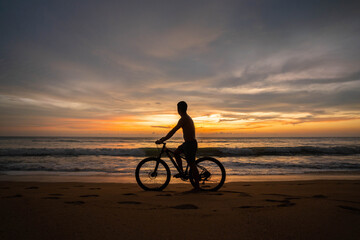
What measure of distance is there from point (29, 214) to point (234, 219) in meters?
3.07

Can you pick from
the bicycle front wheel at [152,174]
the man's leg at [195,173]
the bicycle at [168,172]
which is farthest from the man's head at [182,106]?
the bicycle front wheel at [152,174]

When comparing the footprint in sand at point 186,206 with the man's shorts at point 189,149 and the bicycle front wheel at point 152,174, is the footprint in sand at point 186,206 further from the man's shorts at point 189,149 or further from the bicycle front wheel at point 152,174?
the bicycle front wheel at point 152,174

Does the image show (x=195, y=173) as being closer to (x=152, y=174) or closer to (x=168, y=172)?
(x=168, y=172)

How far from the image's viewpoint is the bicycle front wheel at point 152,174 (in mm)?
5398

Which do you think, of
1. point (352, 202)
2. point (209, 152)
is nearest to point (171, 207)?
point (352, 202)

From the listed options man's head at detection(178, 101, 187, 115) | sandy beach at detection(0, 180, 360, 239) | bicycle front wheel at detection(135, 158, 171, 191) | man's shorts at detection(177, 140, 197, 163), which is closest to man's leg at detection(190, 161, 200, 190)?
man's shorts at detection(177, 140, 197, 163)

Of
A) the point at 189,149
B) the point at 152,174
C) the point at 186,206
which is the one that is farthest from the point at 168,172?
the point at 186,206

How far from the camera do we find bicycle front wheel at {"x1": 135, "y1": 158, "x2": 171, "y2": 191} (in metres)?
5.40

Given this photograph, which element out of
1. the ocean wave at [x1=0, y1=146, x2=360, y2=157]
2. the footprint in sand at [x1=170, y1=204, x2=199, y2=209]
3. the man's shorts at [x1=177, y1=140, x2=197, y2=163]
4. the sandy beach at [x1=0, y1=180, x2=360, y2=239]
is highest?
the man's shorts at [x1=177, y1=140, x2=197, y2=163]

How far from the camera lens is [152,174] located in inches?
213

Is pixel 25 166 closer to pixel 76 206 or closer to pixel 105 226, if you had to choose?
pixel 76 206

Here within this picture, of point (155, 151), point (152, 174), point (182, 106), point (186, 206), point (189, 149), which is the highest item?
point (182, 106)

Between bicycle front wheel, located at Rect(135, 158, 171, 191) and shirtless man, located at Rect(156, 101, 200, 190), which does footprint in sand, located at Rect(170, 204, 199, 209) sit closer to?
shirtless man, located at Rect(156, 101, 200, 190)

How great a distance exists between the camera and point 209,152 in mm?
22125
